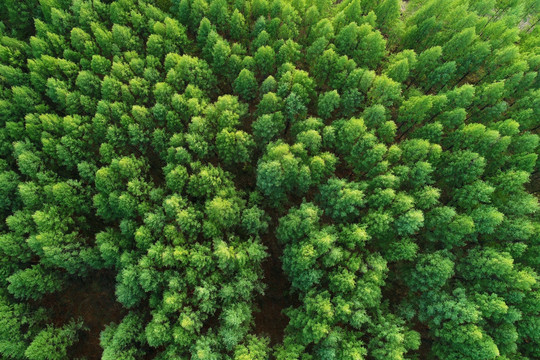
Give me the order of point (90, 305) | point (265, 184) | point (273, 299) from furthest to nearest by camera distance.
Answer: point (273, 299)
point (90, 305)
point (265, 184)

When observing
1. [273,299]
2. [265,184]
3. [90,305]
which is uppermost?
[265,184]

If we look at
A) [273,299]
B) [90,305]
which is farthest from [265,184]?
[90,305]

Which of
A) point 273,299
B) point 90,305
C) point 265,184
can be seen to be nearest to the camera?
point 265,184

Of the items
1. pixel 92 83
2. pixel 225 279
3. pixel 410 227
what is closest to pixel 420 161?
pixel 410 227

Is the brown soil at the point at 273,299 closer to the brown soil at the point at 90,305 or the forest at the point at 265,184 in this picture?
the forest at the point at 265,184

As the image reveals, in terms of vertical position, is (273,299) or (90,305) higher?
(273,299)

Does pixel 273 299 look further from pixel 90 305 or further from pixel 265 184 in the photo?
pixel 90 305

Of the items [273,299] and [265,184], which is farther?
[273,299]
